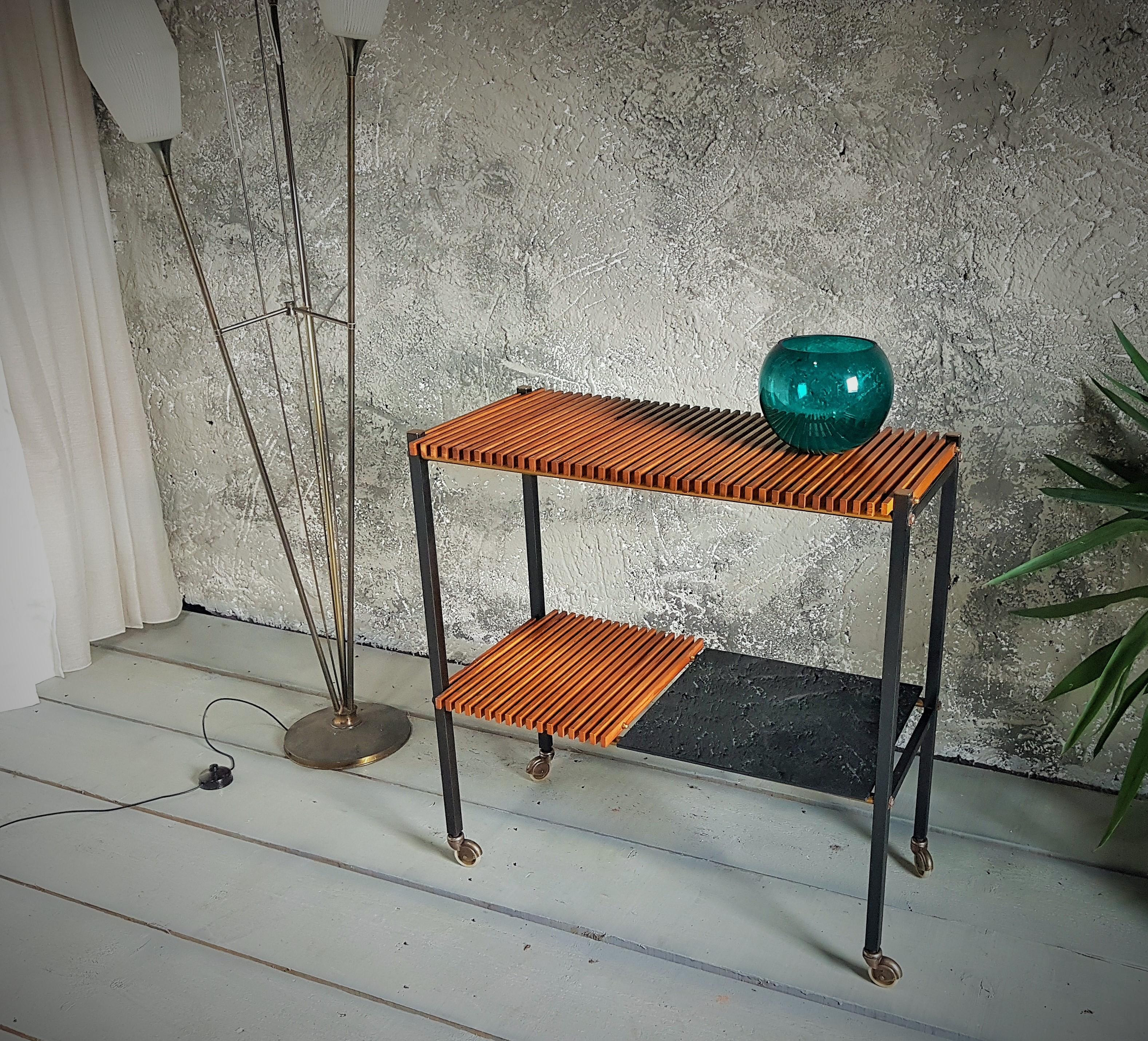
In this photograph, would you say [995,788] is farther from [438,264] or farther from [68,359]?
[68,359]

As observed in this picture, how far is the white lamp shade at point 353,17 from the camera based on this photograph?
2082mm

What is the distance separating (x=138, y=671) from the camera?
9.75 ft

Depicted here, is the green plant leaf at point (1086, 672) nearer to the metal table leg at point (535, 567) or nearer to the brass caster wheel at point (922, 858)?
the brass caster wheel at point (922, 858)

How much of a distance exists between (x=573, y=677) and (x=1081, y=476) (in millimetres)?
966

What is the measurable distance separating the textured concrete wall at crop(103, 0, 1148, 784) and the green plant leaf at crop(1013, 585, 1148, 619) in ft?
0.79

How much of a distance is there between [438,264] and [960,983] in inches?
70.8

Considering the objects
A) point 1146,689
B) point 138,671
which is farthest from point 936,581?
point 138,671

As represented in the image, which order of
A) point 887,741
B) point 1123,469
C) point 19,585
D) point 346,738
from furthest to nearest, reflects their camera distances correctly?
1. point 19,585
2. point 346,738
3. point 1123,469
4. point 887,741

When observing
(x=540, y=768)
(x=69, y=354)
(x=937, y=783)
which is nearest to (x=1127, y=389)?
(x=937, y=783)

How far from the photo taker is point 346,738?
262 centimetres

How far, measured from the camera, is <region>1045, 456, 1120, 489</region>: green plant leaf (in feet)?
6.48

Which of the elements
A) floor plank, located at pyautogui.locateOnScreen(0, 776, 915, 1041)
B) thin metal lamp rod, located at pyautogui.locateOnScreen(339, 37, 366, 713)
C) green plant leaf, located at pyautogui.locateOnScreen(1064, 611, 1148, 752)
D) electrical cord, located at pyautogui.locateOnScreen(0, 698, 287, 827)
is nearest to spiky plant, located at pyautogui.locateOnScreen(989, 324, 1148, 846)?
green plant leaf, located at pyautogui.locateOnScreen(1064, 611, 1148, 752)

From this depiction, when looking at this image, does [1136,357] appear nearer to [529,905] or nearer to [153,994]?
[529,905]

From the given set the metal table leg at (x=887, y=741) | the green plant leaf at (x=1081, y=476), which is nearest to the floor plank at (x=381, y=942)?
the metal table leg at (x=887, y=741)
